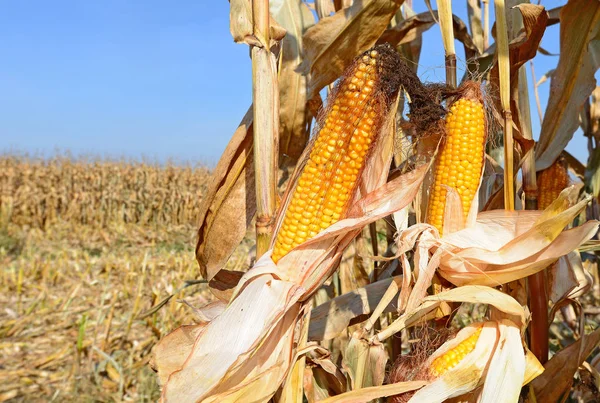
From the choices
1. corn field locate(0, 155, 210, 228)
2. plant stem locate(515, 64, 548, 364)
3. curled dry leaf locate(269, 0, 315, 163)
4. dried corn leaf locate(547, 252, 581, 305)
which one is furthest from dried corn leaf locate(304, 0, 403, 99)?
corn field locate(0, 155, 210, 228)

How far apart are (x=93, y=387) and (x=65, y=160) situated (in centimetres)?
1313

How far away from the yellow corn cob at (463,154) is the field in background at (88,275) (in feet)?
2.75

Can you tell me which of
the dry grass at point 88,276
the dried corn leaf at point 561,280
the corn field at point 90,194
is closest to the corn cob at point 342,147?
the dried corn leaf at point 561,280

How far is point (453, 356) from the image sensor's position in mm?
1368

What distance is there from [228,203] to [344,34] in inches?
23.7

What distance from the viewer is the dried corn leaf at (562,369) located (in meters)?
1.67

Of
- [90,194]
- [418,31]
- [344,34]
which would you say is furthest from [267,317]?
[90,194]

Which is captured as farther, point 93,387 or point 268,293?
point 93,387

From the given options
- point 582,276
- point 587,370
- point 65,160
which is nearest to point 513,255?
point 582,276

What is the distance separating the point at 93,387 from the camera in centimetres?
397

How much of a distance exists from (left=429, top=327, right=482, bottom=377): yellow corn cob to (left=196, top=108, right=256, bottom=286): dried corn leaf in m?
0.65

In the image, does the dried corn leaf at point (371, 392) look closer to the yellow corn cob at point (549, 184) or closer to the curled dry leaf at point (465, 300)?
the curled dry leaf at point (465, 300)

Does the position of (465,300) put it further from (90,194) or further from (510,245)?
(90,194)

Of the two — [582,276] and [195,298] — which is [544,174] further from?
[195,298]
